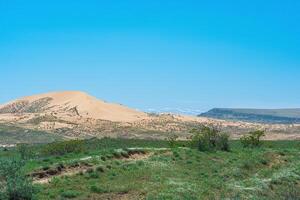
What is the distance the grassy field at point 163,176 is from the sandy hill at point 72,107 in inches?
3797

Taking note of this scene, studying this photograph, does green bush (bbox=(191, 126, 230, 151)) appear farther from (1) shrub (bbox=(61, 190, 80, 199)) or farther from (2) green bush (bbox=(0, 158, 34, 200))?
(2) green bush (bbox=(0, 158, 34, 200))

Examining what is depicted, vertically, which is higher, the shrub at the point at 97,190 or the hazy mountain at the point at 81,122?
the hazy mountain at the point at 81,122

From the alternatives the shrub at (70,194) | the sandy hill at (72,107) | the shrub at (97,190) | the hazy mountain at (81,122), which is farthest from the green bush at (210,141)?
the sandy hill at (72,107)

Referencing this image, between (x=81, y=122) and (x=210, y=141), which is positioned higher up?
(x=81, y=122)

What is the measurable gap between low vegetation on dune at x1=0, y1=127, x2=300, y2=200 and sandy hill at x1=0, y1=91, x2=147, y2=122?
96.0m

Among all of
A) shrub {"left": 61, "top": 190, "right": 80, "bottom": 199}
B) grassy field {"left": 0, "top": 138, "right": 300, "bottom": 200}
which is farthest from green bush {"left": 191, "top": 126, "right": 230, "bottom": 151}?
shrub {"left": 61, "top": 190, "right": 80, "bottom": 199}

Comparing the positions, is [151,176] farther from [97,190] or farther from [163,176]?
[97,190]

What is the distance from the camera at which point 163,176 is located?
34406 millimetres

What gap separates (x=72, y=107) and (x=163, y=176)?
127 metres

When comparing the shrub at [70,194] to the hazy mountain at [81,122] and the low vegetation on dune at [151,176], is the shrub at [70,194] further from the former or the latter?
the hazy mountain at [81,122]

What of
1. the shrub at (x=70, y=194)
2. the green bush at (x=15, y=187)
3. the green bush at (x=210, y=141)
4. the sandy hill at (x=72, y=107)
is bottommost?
the shrub at (x=70, y=194)

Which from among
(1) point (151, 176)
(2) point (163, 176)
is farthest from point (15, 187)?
(2) point (163, 176)

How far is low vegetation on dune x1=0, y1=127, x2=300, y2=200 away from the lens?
28.6 meters

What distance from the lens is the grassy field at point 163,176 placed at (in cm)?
2938
